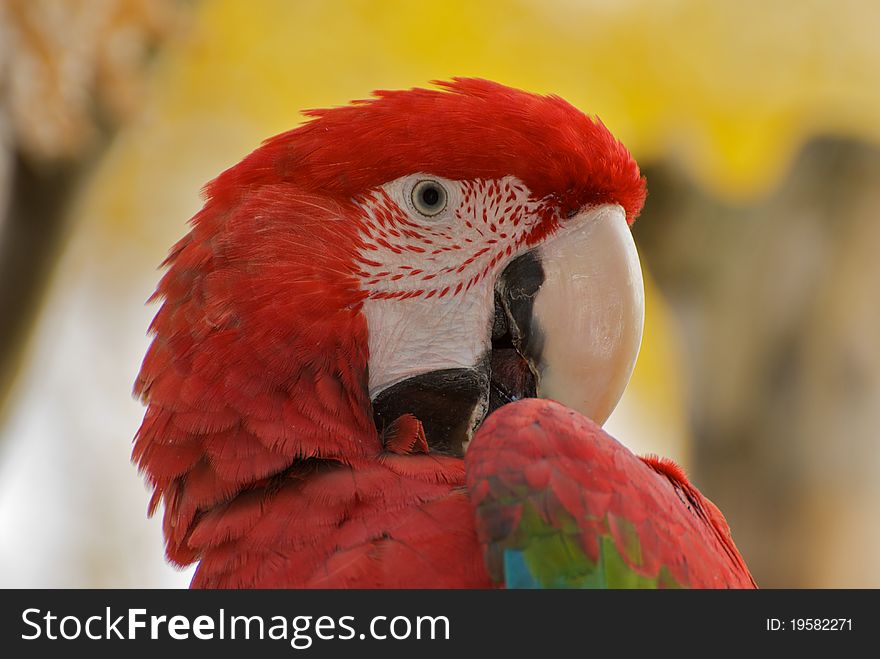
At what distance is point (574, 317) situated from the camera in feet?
4.36

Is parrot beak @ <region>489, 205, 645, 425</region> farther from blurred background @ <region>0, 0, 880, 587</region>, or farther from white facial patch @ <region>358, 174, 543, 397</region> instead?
blurred background @ <region>0, 0, 880, 587</region>

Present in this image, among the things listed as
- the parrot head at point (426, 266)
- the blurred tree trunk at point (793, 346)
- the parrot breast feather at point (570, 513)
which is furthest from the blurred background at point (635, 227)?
the parrot breast feather at point (570, 513)

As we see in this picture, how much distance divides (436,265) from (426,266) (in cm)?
2

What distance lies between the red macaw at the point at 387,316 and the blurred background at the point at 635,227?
148 cm

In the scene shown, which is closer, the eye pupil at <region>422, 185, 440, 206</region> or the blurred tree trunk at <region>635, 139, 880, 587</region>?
the eye pupil at <region>422, 185, 440, 206</region>

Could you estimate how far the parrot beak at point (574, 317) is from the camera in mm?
1330

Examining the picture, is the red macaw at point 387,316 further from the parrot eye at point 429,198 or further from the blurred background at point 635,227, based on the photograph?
the blurred background at point 635,227

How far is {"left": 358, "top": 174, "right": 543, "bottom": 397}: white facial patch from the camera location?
1353 mm

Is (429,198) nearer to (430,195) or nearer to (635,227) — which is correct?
(430,195)

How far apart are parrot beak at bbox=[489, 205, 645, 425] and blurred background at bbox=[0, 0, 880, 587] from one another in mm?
1685

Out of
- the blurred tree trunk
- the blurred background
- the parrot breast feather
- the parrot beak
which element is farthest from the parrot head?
the blurred tree trunk

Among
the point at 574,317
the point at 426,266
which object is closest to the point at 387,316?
the point at 426,266
